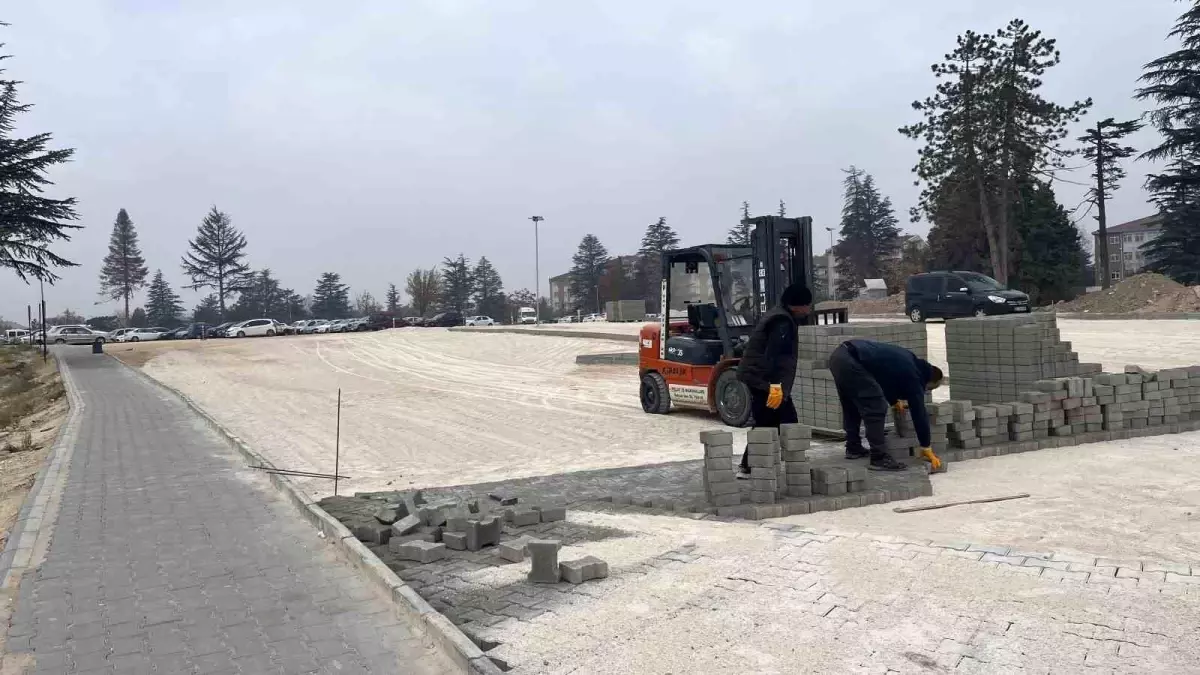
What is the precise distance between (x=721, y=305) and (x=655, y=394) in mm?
2461

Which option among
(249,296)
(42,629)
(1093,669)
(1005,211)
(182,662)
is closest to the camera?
(1093,669)

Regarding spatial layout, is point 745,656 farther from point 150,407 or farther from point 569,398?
point 150,407

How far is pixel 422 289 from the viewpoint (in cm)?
8975

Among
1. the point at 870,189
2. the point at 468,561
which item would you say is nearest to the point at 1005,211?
the point at 468,561

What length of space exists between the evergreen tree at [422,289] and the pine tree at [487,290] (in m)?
16.1

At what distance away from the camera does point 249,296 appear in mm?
106938

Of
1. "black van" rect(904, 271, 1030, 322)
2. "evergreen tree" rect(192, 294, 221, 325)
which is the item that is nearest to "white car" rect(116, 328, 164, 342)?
Result: "evergreen tree" rect(192, 294, 221, 325)

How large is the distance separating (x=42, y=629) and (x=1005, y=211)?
142 ft

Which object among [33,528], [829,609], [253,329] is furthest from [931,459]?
[253,329]

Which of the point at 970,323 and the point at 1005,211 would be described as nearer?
the point at 970,323

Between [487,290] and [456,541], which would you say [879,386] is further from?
[487,290]

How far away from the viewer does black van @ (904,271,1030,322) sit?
957 inches

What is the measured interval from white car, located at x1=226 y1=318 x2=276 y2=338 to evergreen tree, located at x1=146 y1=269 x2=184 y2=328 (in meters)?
56.6

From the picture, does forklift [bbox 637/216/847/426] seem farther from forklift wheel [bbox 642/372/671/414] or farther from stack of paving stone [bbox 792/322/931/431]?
stack of paving stone [bbox 792/322/931/431]
